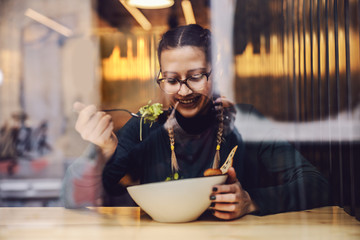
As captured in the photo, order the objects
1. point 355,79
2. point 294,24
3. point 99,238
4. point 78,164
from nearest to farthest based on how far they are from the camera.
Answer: point 99,238 < point 355,79 < point 78,164 < point 294,24

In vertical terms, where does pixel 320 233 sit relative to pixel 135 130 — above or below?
below

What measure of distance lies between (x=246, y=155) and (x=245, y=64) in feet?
1.12

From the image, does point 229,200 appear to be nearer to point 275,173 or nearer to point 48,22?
point 275,173

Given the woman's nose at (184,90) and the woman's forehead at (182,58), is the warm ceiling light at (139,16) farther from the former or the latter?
the woman's nose at (184,90)

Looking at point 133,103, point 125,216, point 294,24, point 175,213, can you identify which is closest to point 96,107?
point 133,103

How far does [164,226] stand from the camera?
85 centimetres

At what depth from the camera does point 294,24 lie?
136cm

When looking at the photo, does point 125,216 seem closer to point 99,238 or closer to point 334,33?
point 99,238

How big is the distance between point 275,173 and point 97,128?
65cm

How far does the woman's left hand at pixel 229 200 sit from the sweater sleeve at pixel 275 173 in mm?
62

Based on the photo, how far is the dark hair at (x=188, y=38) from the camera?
1.27 m

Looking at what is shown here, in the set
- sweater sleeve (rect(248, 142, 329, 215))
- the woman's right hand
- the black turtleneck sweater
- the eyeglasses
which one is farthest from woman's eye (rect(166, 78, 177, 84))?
sweater sleeve (rect(248, 142, 329, 215))

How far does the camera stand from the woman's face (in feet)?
4.06

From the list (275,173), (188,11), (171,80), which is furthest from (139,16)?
(275,173)
